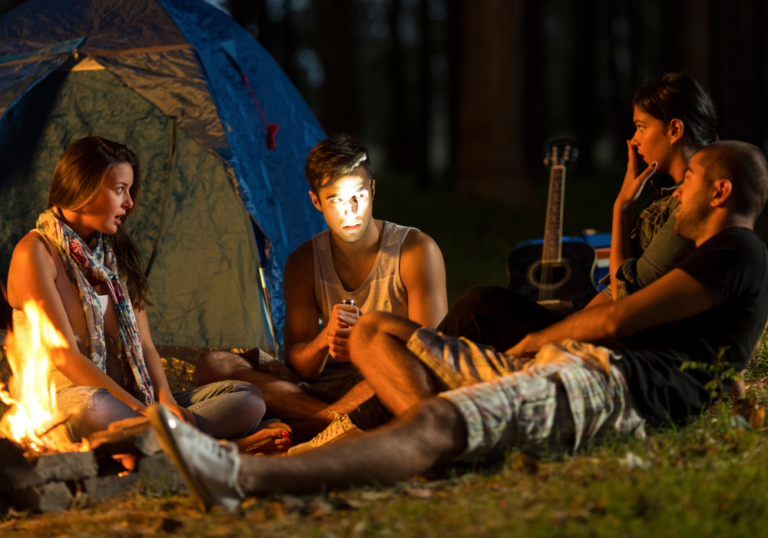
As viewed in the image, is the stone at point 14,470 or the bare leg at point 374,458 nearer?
the bare leg at point 374,458

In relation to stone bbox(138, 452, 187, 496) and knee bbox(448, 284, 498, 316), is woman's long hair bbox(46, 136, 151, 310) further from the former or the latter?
knee bbox(448, 284, 498, 316)

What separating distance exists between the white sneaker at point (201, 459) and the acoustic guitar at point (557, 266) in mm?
2871

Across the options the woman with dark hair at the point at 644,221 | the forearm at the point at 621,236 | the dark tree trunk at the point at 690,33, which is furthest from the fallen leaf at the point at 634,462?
the dark tree trunk at the point at 690,33

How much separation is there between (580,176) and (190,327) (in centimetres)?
1539

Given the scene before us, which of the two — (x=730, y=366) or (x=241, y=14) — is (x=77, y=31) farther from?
(x=241, y=14)

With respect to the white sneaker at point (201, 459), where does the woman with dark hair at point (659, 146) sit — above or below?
above

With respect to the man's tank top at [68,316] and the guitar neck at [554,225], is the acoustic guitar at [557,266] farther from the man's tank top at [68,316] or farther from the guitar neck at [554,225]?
the man's tank top at [68,316]

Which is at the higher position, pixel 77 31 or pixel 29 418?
pixel 77 31

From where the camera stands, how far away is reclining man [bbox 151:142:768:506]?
91.4 inches

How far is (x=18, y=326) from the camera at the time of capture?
328 centimetres

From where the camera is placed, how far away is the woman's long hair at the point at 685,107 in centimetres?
329

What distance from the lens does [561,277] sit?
4852 millimetres

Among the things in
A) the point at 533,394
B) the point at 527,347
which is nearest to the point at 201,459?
the point at 533,394

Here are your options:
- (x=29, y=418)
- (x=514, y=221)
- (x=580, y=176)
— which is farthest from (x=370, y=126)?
(x=29, y=418)
